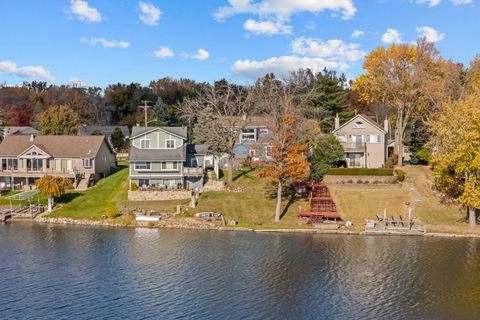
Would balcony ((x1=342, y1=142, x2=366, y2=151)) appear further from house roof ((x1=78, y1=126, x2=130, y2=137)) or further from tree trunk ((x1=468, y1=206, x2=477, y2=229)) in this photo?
house roof ((x1=78, y1=126, x2=130, y2=137))

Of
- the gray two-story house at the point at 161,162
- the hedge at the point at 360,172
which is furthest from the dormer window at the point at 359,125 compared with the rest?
the gray two-story house at the point at 161,162

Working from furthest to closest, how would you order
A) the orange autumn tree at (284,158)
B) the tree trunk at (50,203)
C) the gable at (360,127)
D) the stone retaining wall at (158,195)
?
the gable at (360,127) < the stone retaining wall at (158,195) < the tree trunk at (50,203) < the orange autumn tree at (284,158)

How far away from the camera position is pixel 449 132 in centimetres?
5166

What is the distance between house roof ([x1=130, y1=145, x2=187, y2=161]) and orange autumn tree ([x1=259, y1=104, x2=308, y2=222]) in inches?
553

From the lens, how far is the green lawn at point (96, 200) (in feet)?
188

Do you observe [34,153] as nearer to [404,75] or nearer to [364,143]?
[364,143]

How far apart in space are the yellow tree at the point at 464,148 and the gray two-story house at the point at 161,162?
97.7 feet

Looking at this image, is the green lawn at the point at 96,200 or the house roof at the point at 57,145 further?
the house roof at the point at 57,145

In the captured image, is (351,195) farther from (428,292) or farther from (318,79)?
(318,79)

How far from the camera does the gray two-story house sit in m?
63.8

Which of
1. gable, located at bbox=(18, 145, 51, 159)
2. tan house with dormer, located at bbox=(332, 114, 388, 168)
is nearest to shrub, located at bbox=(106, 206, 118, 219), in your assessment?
gable, located at bbox=(18, 145, 51, 159)

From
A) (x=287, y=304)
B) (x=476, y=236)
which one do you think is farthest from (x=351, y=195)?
(x=287, y=304)

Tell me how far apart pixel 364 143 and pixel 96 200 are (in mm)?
39620

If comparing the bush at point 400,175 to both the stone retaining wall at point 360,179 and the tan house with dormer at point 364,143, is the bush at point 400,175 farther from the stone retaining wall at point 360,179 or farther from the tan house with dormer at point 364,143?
the tan house with dormer at point 364,143
